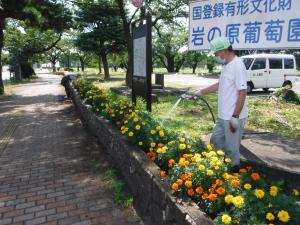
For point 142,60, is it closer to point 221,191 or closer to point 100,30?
point 221,191

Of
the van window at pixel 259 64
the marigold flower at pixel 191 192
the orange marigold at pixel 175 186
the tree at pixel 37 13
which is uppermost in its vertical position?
the tree at pixel 37 13

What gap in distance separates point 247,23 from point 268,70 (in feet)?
39.6

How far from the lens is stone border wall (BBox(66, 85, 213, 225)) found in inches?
103

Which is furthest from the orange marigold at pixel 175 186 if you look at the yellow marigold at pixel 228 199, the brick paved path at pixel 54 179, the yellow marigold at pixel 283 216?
the brick paved path at pixel 54 179

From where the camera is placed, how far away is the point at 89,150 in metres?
6.58

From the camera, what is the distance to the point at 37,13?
16.8 m

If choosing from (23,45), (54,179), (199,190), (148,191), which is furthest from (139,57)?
(23,45)

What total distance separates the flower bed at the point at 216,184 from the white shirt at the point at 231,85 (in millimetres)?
529

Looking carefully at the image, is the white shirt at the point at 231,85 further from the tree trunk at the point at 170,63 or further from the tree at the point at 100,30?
the tree trunk at the point at 170,63

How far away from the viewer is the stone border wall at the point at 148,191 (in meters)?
2.62

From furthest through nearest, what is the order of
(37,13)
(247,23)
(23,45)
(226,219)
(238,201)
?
(23,45)
(37,13)
(247,23)
(238,201)
(226,219)

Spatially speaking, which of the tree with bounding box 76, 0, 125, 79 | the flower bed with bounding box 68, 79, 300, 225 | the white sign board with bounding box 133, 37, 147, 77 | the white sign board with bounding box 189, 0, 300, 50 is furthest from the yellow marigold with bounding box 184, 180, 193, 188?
the tree with bounding box 76, 0, 125, 79

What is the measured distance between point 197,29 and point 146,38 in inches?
40.2

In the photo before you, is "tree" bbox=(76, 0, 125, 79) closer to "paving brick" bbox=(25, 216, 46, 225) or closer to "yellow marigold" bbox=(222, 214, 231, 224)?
"paving brick" bbox=(25, 216, 46, 225)
